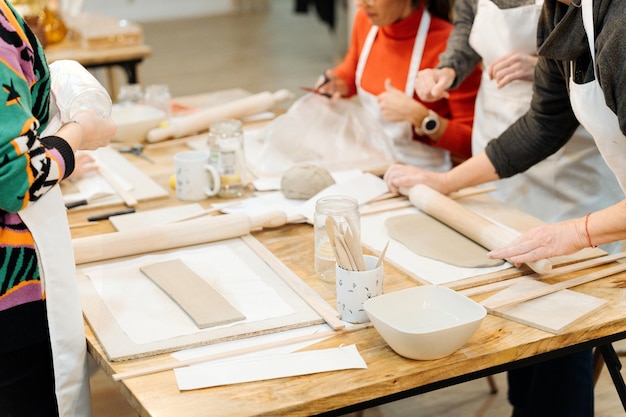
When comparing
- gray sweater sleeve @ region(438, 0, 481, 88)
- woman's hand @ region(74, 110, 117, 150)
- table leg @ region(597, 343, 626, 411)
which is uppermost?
woman's hand @ region(74, 110, 117, 150)

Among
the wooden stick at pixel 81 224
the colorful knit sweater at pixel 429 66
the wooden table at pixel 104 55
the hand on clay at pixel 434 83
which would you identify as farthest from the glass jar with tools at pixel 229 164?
the wooden table at pixel 104 55

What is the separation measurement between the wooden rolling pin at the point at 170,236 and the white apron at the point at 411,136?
716 mm

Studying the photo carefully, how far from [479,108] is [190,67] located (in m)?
5.22

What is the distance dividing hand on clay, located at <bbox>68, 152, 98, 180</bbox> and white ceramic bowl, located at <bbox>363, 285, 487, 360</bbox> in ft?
3.64

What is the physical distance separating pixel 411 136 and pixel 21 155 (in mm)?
1486

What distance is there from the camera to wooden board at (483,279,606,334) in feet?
4.71

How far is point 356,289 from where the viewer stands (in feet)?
4.77

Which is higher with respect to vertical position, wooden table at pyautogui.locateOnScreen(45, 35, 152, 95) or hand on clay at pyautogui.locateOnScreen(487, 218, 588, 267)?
hand on clay at pyautogui.locateOnScreen(487, 218, 588, 267)

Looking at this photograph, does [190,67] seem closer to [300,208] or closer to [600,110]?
[300,208]

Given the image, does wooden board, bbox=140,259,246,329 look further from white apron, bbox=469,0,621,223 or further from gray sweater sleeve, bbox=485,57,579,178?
white apron, bbox=469,0,621,223

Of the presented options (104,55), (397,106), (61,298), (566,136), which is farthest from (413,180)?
(104,55)

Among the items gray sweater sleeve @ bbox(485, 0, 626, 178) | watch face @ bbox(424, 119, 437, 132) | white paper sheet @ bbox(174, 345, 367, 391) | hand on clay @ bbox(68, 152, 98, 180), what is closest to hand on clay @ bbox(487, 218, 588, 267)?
gray sweater sleeve @ bbox(485, 0, 626, 178)

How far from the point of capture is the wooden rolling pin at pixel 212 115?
262 cm

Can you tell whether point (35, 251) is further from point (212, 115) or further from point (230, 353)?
point (212, 115)
